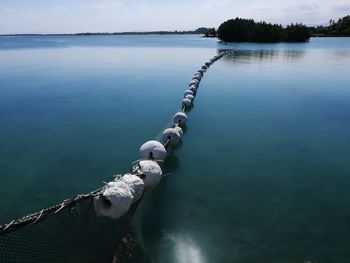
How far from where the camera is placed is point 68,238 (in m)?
6.30

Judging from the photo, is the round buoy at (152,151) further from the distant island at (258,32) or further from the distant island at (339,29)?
the distant island at (339,29)

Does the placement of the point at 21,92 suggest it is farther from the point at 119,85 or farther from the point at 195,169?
the point at 195,169

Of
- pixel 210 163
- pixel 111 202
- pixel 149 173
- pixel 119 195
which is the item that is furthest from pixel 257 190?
pixel 111 202

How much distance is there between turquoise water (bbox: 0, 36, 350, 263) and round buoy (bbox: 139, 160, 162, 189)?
59cm

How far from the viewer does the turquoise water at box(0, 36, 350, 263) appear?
7.60 metres

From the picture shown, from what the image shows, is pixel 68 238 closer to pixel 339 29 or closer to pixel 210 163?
pixel 210 163

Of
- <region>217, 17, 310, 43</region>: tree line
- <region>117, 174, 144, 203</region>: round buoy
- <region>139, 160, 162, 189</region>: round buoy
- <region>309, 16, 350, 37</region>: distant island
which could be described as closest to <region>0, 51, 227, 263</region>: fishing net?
<region>117, 174, 144, 203</region>: round buoy

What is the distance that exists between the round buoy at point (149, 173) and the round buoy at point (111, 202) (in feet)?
5.69

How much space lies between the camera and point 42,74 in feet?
103

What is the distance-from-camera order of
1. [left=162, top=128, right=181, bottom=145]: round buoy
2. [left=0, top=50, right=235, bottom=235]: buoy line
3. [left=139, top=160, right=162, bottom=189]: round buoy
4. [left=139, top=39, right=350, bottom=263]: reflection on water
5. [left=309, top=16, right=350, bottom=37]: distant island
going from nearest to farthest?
[left=0, top=50, right=235, bottom=235]: buoy line
[left=139, top=39, right=350, bottom=263]: reflection on water
[left=139, top=160, right=162, bottom=189]: round buoy
[left=162, top=128, right=181, bottom=145]: round buoy
[left=309, top=16, right=350, bottom=37]: distant island

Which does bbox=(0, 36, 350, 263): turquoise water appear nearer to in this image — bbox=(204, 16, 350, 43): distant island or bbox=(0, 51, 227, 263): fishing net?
bbox=(0, 51, 227, 263): fishing net

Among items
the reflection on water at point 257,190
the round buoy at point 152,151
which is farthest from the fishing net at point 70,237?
the round buoy at point 152,151

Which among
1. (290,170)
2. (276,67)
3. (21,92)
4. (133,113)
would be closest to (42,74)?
(21,92)

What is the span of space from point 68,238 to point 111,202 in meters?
0.97
